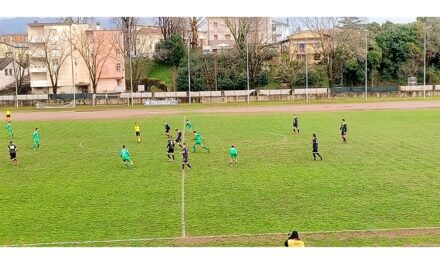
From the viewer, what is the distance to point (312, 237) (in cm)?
881

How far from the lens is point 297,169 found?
48.6 ft

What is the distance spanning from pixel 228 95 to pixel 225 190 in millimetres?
30765

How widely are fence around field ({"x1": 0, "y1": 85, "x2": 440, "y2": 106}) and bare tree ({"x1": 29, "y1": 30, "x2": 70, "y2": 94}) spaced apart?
2.56 meters

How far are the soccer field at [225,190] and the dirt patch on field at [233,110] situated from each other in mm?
10781

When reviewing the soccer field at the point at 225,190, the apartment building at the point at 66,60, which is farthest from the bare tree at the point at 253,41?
the soccer field at the point at 225,190

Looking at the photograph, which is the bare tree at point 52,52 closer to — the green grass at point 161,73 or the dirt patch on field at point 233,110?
the green grass at point 161,73

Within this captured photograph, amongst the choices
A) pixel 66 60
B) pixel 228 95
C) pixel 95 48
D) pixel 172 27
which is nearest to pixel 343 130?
pixel 228 95

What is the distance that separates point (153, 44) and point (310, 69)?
1541 cm

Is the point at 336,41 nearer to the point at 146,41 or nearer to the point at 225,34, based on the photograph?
the point at 225,34

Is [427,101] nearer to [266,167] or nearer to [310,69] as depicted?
[310,69]

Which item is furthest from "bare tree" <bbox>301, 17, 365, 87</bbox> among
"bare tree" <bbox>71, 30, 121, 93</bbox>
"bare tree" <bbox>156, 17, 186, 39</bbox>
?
"bare tree" <bbox>71, 30, 121, 93</bbox>

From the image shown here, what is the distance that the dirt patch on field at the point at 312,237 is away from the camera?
8633 millimetres

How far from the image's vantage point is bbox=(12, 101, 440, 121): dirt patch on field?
33.4 metres

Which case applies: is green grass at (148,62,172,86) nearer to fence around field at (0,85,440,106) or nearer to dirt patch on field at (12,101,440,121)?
fence around field at (0,85,440,106)
